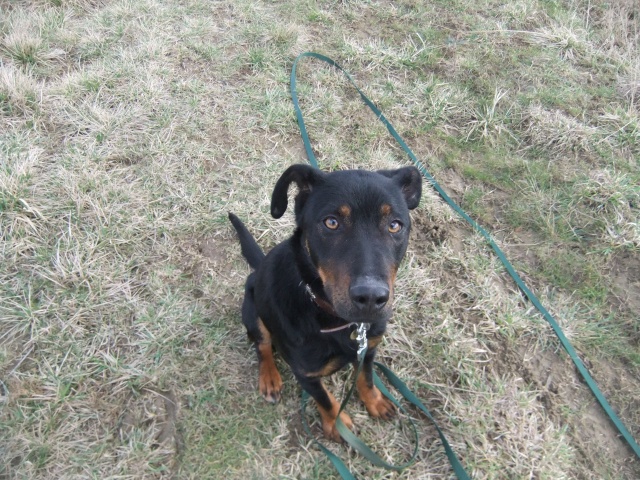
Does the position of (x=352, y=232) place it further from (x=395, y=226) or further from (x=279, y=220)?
(x=279, y=220)

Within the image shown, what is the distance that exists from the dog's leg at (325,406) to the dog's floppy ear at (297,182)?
0.97 metres

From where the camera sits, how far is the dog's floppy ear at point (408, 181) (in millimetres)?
2723

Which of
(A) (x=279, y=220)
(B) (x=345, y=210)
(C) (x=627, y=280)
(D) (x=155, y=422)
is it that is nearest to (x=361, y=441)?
(D) (x=155, y=422)

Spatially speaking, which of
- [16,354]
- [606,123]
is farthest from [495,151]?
[16,354]

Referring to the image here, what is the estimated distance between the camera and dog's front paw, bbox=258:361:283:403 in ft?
10.1

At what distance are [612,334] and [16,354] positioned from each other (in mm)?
4157

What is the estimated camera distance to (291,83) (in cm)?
491

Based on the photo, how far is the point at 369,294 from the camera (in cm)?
205

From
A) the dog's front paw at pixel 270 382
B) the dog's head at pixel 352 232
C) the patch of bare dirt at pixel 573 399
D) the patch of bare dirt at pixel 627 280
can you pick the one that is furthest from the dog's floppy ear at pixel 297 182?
the patch of bare dirt at pixel 627 280

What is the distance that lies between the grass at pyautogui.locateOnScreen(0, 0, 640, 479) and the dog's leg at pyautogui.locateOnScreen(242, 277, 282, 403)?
0.09 m

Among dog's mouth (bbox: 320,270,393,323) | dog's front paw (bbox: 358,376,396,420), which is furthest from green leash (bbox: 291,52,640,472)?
dog's mouth (bbox: 320,270,393,323)

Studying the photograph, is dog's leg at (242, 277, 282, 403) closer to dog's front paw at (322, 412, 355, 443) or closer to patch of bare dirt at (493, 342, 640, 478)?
dog's front paw at (322, 412, 355, 443)

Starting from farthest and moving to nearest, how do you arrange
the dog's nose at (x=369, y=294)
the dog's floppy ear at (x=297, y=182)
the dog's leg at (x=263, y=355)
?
the dog's leg at (x=263, y=355) < the dog's floppy ear at (x=297, y=182) < the dog's nose at (x=369, y=294)

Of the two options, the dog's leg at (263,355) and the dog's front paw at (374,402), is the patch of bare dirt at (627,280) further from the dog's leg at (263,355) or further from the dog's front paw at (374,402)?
the dog's leg at (263,355)
